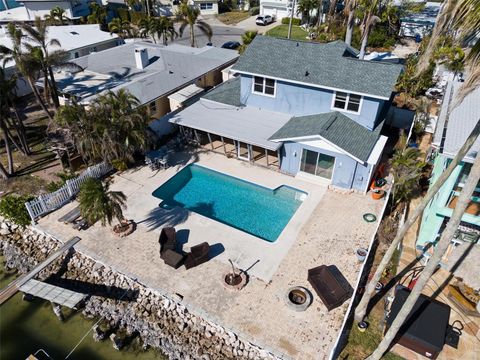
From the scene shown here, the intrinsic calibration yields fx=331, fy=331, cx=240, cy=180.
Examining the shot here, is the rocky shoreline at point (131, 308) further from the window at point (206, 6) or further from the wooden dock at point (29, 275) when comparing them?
the window at point (206, 6)

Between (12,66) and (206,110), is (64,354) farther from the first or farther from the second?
(12,66)

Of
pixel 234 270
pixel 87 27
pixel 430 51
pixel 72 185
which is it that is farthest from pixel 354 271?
pixel 87 27

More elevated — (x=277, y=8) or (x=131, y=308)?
(x=277, y=8)

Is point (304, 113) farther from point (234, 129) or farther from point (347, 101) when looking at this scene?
point (234, 129)

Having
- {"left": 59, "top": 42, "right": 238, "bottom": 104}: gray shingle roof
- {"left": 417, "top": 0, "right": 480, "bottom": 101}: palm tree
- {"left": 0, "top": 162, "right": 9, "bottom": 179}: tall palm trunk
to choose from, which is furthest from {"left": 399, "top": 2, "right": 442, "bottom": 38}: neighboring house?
{"left": 0, "top": 162, "right": 9, "bottom": 179}: tall palm trunk

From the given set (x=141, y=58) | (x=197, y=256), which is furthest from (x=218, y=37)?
(x=197, y=256)

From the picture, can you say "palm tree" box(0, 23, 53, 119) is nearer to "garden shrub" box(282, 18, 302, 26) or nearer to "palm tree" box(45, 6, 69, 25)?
"palm tree" box(45, 6, 69, 25)
